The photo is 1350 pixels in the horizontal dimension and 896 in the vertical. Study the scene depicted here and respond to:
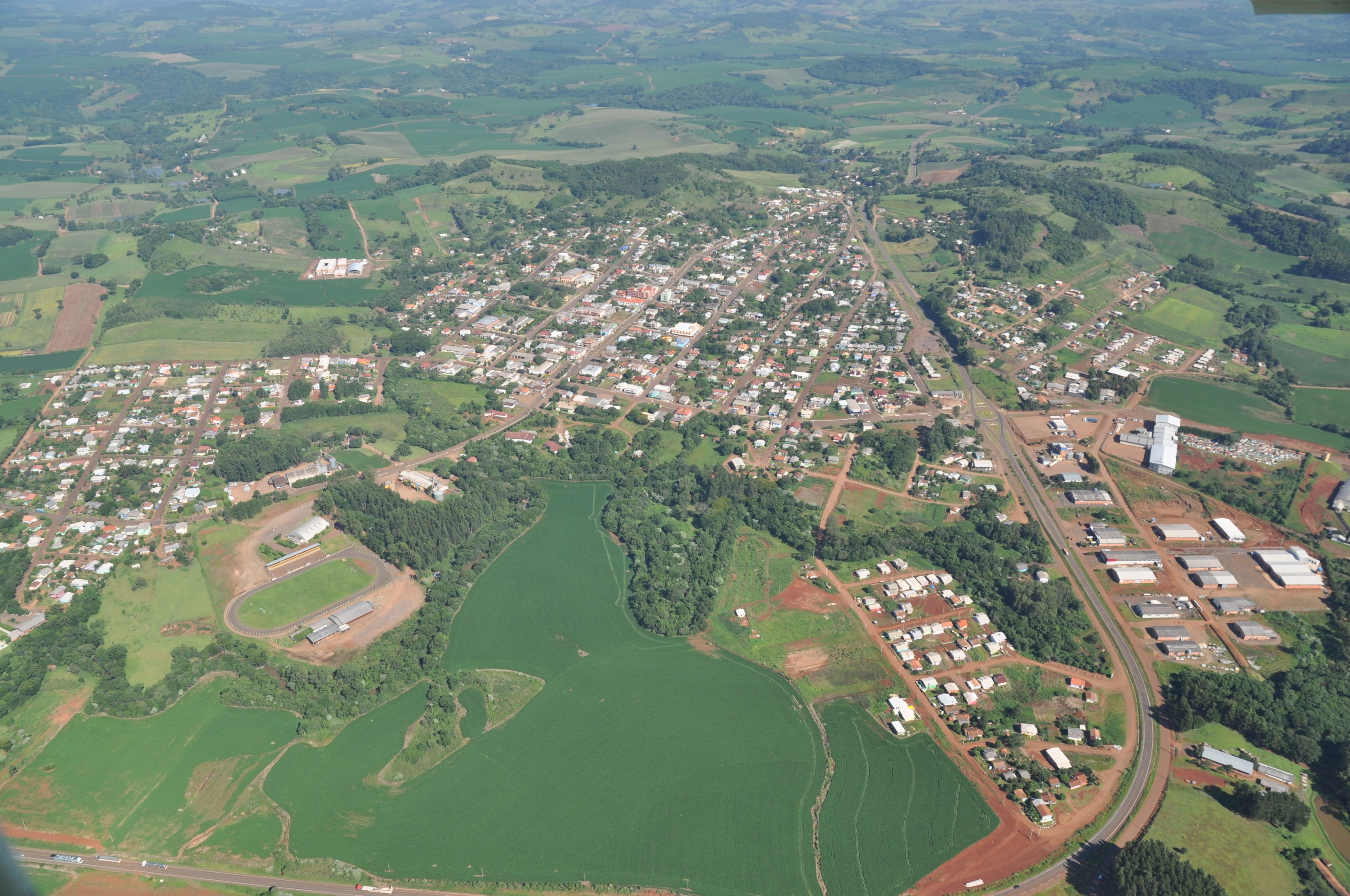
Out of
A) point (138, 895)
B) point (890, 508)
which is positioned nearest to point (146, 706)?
point (138, 895)

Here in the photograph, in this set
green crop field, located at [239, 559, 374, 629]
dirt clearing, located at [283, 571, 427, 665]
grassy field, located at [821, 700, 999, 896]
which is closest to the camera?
grassy field, located at [821, 700, 999, 896]

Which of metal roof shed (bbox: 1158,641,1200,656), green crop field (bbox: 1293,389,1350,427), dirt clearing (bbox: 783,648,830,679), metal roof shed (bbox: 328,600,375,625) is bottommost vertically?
dirt clearing (bbox: 783,648,830,679)

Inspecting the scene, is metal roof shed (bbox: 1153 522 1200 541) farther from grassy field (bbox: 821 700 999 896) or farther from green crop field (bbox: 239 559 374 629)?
green crop field (bbox: 239 559 374 629)

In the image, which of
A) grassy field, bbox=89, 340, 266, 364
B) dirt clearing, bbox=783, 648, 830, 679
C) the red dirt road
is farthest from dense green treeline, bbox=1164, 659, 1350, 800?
the red dirt road

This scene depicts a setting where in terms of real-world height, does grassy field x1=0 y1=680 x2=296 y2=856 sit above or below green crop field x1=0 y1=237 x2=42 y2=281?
Result: below

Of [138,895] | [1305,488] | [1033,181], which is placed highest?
[1033,181]

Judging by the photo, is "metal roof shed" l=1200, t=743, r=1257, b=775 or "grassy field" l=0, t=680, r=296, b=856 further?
"metal roof shed" l=1200, t=743, r=1257, b=775

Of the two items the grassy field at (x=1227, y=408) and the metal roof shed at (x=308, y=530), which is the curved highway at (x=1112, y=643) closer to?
the grassy field at (x=1227, y=408)

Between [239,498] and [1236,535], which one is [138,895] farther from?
[1236,535]
